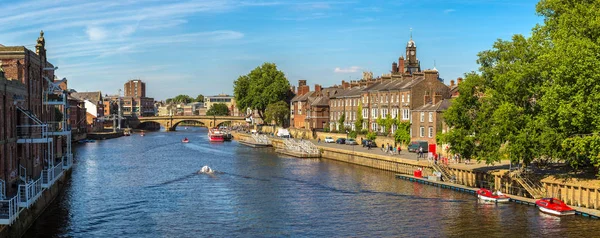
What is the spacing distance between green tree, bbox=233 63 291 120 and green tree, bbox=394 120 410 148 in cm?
6271

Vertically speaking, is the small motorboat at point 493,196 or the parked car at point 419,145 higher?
the parked car at point 419,145

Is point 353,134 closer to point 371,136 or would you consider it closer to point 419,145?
point 371,136

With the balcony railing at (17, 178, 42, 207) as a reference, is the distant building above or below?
above

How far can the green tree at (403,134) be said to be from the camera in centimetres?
8497

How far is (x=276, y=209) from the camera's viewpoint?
1857 inches

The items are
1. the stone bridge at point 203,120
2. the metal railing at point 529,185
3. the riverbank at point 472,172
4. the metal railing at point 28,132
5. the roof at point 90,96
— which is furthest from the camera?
the roof at point 90,96

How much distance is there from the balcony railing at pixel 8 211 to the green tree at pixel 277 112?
110m

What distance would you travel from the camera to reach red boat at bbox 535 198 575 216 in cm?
4197

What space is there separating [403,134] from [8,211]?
62.4 metres

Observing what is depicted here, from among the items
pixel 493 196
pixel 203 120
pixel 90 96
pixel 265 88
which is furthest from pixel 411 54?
pixel 90 96

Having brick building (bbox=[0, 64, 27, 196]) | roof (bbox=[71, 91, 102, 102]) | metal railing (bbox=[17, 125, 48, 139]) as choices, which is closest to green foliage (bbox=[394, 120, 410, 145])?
metal railing (bbox=[17, 125, 48, 139])

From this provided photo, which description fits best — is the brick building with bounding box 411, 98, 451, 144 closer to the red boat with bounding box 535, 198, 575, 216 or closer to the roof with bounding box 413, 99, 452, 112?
the roof with bounding box 413, 99, 452, 112

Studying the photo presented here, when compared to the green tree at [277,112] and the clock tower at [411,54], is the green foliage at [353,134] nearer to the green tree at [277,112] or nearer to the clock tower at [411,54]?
the clock tower at [411,54]

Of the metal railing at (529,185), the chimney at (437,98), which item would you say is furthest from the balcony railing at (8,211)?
the chimney at (437,98)
